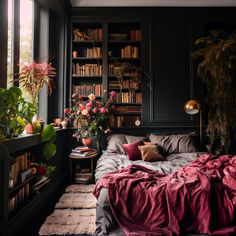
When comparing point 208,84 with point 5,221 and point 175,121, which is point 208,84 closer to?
point 175,121

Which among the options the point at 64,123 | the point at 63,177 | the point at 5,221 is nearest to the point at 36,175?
the point at 5,221

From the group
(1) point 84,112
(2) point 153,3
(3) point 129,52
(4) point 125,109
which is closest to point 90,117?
(1) point 84,112

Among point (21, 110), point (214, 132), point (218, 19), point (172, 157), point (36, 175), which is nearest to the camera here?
point (21, 110)

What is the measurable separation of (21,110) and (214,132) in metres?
3.21

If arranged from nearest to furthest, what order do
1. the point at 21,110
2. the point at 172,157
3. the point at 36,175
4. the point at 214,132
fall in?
1. the point at 21,110
2. the point at 36,175
3. the point at 172,157
4. the point at 214,132

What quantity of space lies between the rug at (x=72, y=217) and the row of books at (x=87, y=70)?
2.19 m

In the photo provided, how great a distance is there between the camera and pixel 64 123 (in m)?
3.55

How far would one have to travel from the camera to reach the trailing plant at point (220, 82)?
11.0ft

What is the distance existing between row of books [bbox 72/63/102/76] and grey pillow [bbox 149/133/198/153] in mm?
1640

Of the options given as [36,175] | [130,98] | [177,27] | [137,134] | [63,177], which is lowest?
[63,177]

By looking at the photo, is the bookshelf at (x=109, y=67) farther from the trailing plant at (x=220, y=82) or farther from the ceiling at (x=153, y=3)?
the trailing plant at (x=220, y=82)

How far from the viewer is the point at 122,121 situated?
150 inches

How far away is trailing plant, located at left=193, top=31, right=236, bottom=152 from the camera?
3.36 metres

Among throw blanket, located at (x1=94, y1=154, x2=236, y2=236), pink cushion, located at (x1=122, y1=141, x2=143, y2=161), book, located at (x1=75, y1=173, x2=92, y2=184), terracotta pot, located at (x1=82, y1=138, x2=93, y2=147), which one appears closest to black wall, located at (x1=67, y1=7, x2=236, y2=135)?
pink cushion, located at (x1=122, y1=141, x2=143, y2=161)
